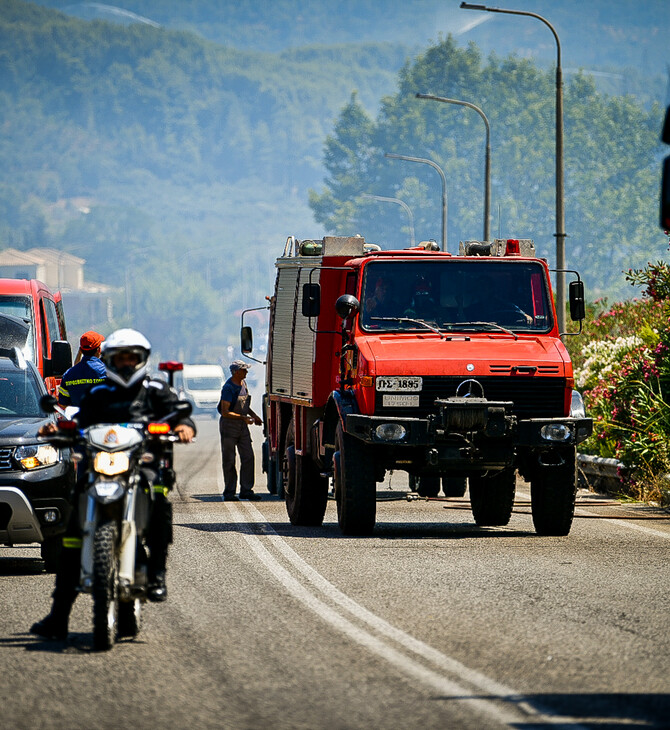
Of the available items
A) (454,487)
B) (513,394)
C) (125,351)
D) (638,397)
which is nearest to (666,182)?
(125,351)

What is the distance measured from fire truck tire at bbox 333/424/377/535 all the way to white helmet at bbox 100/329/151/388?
19.1 feet

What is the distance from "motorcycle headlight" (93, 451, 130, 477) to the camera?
841 cm

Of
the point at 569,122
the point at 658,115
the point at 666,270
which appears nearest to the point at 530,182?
the point at 569,122

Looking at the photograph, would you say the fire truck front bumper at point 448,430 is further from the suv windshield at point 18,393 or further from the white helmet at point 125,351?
the white helmet at point 125,351

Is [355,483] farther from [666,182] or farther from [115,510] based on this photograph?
[666,182]

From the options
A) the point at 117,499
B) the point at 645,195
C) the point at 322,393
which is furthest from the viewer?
the point at 645,195

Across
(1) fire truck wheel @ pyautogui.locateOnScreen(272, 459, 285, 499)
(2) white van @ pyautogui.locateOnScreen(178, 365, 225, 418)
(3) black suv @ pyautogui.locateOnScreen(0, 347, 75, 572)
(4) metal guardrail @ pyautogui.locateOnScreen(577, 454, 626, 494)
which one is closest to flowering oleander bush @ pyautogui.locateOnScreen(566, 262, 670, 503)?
(4) metal guardrail @ pyautogui.locateOnScreen(577, 454, 626, 494)

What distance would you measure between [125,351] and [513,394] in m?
6.42

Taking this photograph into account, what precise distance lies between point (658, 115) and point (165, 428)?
139 m

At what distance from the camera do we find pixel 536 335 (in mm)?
15312

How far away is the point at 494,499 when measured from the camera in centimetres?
1600

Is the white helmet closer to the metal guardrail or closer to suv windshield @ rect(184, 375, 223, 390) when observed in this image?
the metal guardrail

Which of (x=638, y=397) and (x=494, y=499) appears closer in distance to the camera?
(x=494, y=499)

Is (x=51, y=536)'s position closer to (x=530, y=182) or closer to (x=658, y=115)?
(x=530, y=182)
